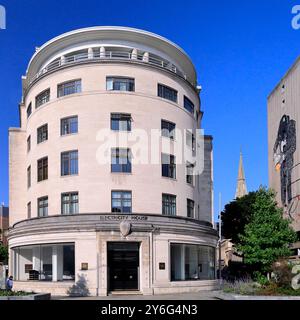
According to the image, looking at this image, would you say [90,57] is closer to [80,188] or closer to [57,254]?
[80,188]

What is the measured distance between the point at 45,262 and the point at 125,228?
8806 mm

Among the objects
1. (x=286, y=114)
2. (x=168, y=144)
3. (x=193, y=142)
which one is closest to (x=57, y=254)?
(x=168, y=144)

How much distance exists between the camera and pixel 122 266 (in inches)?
1393

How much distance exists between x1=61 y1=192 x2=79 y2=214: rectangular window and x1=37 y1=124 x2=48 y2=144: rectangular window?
5898 millimetres

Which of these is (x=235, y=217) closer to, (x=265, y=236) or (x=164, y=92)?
(x=164, y=92)

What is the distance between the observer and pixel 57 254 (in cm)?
3703

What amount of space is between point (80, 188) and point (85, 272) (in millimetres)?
6480

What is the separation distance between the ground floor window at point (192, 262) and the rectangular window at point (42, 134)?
14.3 m

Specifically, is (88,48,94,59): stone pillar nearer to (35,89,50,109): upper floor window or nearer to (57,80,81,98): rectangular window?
(57,80,81,98): rectangular window

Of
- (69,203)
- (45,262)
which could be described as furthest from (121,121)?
(45,262)

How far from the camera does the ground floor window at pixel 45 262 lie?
36062 millimetres

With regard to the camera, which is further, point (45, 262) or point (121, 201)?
point (45, 262)
